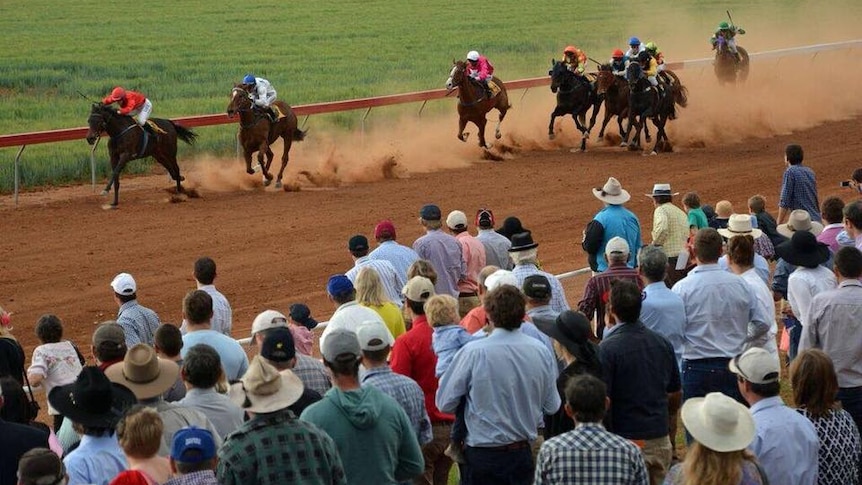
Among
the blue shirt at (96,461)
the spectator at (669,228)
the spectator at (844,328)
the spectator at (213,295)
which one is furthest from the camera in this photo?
the spectator at (669,228)


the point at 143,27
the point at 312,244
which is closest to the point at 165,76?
the point at 143,27

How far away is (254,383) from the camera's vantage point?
5719mm

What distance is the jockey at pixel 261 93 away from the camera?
22.8 m

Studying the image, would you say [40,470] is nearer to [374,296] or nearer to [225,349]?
[225,349]

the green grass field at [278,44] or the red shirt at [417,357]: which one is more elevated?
the red shirt at [417,357]

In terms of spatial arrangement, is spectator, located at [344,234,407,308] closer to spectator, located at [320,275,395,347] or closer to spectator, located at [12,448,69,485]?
spectator, located at [320,275,395,347]

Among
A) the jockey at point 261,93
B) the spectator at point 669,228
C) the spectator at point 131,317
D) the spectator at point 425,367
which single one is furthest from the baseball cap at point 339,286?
the jockey at point 261,93

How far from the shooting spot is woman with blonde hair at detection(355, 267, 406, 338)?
8766 millimetres

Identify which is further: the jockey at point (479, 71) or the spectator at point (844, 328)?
the jockey at point (479, 71)

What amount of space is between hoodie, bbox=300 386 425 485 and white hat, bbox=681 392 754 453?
139 centimetres

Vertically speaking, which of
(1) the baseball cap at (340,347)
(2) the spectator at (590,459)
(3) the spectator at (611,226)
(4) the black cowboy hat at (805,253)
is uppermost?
(1) the baseball cap at (340,347)

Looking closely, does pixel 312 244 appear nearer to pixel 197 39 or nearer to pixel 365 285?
pixel 365 285

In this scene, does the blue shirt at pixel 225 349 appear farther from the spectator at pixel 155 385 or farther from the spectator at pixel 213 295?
the spectator at pixel 213 295

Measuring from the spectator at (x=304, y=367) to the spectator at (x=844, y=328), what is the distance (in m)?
2.93
